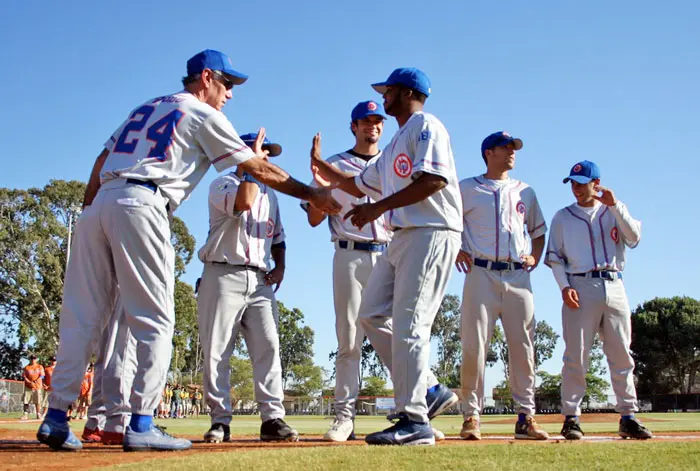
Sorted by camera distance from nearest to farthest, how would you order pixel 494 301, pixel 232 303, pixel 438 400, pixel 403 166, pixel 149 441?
pixel 149 441, pixel 403 166, pixel 438 400, pixel 232 303, pixel 494 301

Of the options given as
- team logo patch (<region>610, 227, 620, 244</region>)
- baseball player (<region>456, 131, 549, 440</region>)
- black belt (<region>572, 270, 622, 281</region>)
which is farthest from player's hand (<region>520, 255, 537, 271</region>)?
team logo patch (<region>610, 227, 620, 244</region>)

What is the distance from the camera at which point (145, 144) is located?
18.1 ft

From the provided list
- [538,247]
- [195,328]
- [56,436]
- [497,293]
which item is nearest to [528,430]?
[497,293]

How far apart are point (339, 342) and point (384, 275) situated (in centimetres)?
181

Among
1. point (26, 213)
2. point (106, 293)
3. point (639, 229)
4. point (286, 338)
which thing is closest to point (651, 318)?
point (286, 338)

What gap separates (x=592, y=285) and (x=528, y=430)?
1856 millimetres

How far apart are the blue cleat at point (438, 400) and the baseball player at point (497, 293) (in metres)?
1.18

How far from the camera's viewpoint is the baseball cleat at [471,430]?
7297mm

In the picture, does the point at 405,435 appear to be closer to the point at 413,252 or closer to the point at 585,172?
the point at 413,252

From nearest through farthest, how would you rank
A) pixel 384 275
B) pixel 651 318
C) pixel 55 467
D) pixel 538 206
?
pixel 55 467
pixel 384 275
pixel 538 206
pixel 651 318

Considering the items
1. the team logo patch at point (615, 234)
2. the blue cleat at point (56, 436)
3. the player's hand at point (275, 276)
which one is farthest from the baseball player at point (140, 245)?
the team logo patch at point (615, 234)

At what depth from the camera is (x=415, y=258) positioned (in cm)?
569

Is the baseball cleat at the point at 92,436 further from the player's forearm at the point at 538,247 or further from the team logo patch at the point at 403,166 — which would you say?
the player's forearm at the point at 538,247

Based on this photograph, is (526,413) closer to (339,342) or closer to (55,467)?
(339,342)
